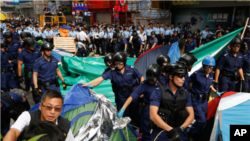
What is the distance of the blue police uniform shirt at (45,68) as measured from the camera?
4001 millimetres

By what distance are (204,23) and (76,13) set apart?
51.2ft

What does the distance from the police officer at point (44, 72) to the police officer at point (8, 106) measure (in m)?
1.16

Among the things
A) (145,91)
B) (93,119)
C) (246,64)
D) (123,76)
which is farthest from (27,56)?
(246,64)

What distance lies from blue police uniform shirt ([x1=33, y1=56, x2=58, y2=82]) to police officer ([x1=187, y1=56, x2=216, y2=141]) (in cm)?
301

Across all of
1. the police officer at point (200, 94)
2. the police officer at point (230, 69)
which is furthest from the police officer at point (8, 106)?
the police officer at point (230, 69)

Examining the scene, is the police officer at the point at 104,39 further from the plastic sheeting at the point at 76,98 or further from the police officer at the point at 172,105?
the police officer at the point at 172,105

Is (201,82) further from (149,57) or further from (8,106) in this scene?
(8,106)

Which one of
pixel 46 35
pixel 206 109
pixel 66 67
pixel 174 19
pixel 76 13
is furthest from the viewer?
pixel 76 13

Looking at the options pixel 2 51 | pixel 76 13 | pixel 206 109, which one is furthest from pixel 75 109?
pixel 76 13

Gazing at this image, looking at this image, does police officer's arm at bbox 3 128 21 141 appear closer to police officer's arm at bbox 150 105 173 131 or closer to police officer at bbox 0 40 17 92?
police officer's arm at bbox 150 105 173 131

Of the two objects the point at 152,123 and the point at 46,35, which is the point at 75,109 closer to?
the point at 152,123

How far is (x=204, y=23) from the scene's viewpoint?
1452 centimetres

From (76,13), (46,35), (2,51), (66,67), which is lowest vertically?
(66,67)

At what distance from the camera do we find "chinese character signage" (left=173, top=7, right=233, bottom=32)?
537 inches
